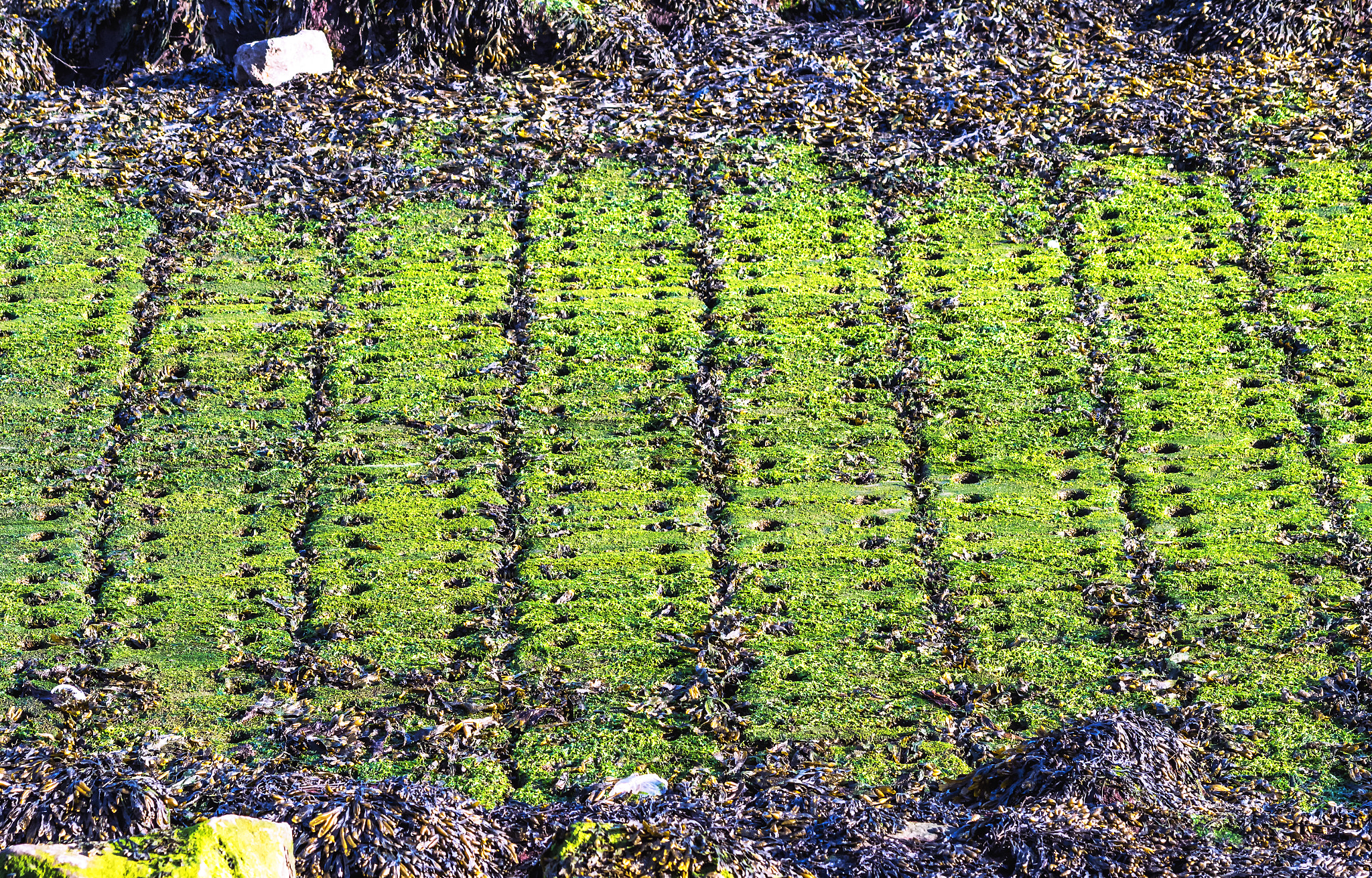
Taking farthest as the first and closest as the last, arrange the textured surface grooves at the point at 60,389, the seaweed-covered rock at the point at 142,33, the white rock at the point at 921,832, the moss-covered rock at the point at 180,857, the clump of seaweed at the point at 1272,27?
the seaweed-covered rock at the point at 142,33 → the clump of seaweed at the point at 1272,27 → the textured surface grooves at the point at 60,389 → the white rock at the point at 921,832 → the moss-covered rock at the point at 180,857

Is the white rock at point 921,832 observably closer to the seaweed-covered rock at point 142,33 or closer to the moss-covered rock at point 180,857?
the moss-covered rock at point 180,857

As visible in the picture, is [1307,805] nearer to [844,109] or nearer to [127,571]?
[127,571]

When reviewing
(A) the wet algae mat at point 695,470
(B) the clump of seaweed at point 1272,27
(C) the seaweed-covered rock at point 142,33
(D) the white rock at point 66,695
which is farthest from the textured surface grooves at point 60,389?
(B) the clump of seaweed at point 1272,27

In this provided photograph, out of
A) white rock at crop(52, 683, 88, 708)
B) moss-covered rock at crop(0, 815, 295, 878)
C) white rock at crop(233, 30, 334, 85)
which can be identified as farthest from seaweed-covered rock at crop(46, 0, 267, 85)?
moss-covered rock at crop(0, 815, 295, 878)

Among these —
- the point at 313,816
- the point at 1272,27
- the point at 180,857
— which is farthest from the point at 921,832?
the point at 1272,27

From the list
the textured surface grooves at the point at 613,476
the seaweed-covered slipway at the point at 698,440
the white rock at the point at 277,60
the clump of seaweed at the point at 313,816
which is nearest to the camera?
the clump of seaweed at the point at 313,816

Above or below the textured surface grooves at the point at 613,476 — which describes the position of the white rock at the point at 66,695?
below

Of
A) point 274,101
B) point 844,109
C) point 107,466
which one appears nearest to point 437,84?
point 274,101

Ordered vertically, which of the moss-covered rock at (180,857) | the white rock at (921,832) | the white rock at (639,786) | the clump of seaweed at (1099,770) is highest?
the moss-covered rock at (180,857)
